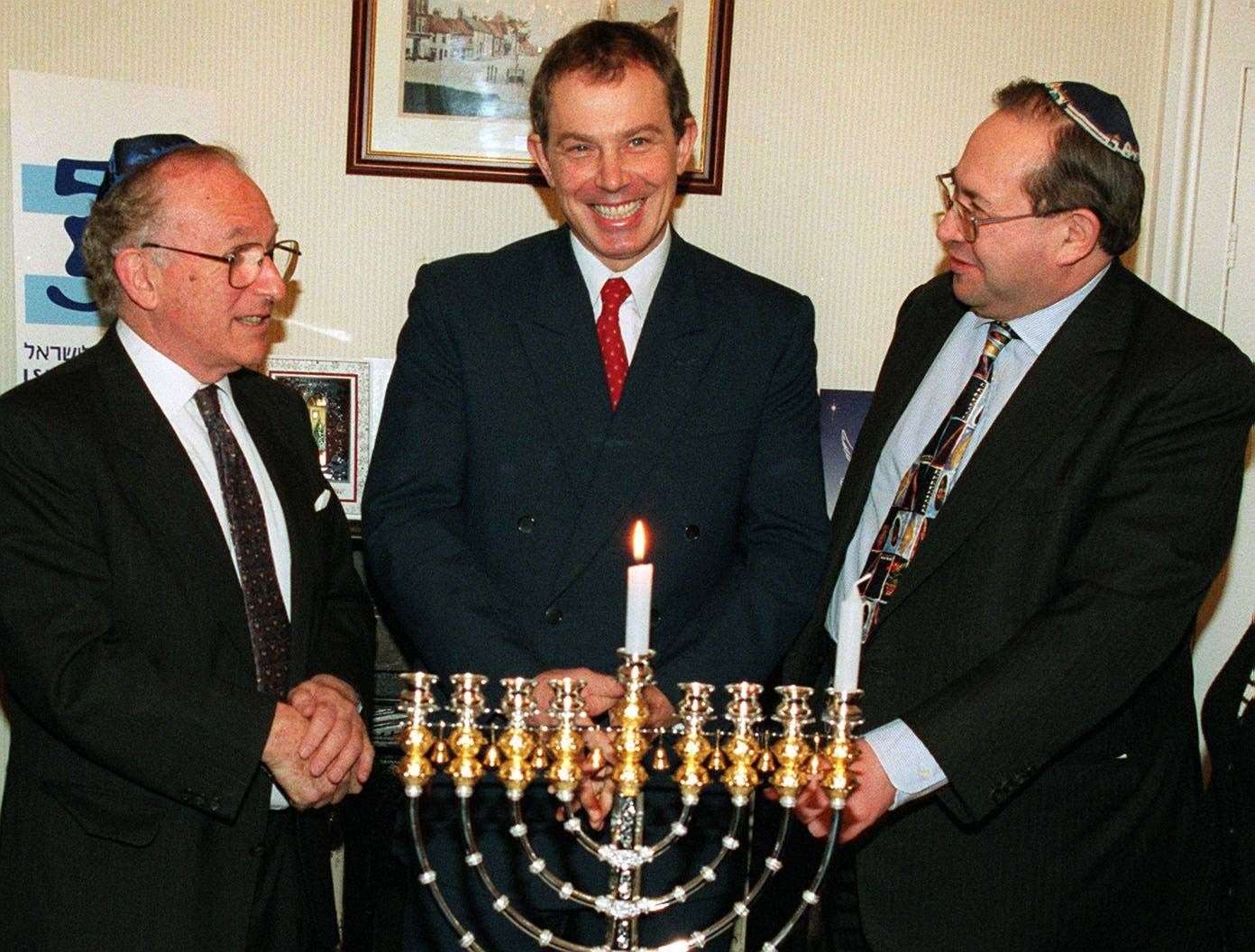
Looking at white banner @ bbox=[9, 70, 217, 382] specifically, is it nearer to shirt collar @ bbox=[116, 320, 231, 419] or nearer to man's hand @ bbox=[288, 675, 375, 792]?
shirt collar @ bbox=[116, 320, 231, 419]

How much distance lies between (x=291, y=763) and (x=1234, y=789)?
1429 millimetres

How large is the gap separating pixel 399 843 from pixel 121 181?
1.31 m

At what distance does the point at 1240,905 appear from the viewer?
219 centimetres

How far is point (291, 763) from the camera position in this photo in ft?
7.04

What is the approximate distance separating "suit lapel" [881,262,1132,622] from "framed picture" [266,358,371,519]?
57.1 inches

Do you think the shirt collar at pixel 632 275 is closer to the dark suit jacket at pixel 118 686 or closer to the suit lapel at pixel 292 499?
the suit lapel at pixel 292 499

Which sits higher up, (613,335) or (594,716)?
(613,335)

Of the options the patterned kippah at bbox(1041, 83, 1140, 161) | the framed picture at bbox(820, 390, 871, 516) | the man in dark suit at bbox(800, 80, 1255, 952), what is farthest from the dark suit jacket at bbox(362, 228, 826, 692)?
the framed picture at bbox(820, 390, 871, 516)

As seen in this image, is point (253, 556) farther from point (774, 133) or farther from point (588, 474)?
point (774, 133)

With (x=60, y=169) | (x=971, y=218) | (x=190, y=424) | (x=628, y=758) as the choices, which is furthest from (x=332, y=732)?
(x=60, y=169)

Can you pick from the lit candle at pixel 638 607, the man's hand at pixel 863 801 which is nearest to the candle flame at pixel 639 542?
the lit candle at pixel 638 607

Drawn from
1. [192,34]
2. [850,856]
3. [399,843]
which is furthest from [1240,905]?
[192,34]

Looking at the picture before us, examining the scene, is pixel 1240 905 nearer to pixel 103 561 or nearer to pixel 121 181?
pixel 103 561

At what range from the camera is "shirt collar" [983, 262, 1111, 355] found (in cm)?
241
